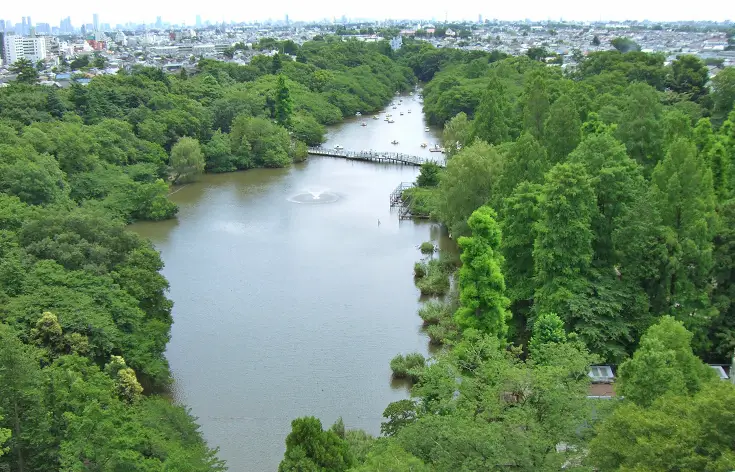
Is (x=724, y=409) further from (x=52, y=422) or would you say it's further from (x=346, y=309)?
(x=346, y=309)

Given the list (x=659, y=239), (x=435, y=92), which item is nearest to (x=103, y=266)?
(x=659, y=239)

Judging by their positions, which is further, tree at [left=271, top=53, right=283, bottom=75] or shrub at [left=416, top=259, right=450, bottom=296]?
tree at [left=271, top=53, right=283, bottom=75]

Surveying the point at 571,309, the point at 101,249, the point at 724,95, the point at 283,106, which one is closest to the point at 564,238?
the point at 571,309

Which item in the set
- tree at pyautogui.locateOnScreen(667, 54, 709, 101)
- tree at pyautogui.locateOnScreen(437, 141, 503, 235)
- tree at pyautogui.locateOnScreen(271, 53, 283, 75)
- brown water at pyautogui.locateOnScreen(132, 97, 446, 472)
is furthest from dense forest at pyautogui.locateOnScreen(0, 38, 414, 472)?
tree at pyautogui.locateOnScreen(667, 54, 709, 101)

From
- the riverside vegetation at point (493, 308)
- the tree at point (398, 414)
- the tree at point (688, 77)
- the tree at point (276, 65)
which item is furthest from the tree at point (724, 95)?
the tree at point (276, 65)

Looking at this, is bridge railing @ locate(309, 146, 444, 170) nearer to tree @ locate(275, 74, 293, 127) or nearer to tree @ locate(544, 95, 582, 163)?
tree @ locate(275, 74, 293, 127)

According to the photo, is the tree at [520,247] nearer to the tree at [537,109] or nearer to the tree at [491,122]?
the tree at [537,109]
